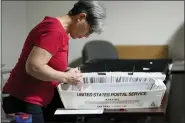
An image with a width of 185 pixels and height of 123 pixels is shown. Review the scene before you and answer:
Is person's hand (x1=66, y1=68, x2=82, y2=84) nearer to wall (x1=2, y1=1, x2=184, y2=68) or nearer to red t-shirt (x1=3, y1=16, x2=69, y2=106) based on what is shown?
→ red t-shirt (x1=3, y1=16, x2=69, y2=106)

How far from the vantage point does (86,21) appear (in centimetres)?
129

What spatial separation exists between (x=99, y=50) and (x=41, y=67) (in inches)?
99.5

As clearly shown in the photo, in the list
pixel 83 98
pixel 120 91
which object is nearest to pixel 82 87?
pixel 83 98

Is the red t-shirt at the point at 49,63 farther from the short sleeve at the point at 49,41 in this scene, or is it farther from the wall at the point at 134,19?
the wall at the point at 134,19

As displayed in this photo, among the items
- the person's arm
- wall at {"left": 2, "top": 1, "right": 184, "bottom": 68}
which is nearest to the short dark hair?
the person's arm

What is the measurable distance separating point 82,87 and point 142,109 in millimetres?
255

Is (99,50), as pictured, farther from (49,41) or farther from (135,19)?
(49,41)

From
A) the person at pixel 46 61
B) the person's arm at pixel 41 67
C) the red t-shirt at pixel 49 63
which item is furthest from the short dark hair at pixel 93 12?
the person's arm at pixel 41 67

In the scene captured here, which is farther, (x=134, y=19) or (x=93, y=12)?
(x=134, y=19)

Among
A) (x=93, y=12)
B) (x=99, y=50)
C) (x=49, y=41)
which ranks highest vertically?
(x=93, y=12)

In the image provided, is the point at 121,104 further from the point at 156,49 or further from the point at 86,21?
the point at 156,49

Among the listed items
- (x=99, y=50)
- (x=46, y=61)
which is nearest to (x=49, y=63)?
(x=46, y=61)

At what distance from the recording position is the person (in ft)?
3.89

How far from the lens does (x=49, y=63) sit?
1.26 m
